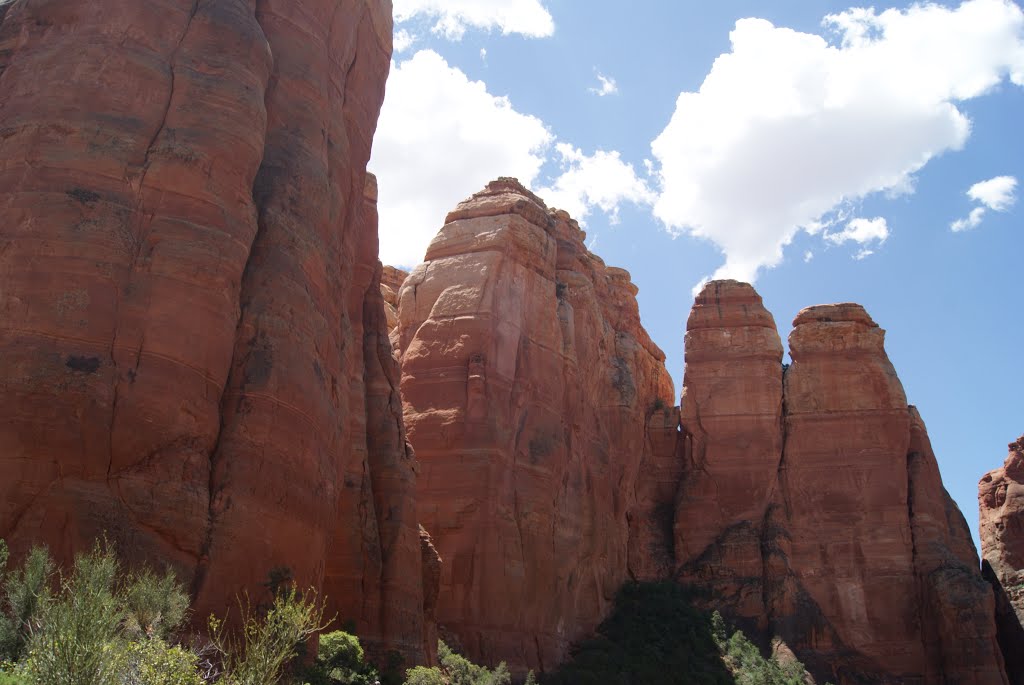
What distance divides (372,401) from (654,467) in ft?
105

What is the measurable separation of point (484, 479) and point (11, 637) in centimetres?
2553

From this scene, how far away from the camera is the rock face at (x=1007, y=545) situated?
57.5m

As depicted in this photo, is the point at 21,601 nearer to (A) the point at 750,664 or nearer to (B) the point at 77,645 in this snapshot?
(B) the point at 77,645

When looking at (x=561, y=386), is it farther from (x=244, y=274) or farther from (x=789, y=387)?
(x=244, y=274)

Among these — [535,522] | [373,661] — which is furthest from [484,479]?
[373,661]

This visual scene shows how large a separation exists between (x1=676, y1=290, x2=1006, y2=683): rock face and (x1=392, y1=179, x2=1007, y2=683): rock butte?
10 centimetres

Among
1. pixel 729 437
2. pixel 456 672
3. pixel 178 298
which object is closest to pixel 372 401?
pixel 456 672

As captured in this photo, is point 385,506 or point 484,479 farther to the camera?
point 484,479

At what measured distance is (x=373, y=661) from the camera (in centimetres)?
2922

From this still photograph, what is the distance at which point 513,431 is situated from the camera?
4394 cm

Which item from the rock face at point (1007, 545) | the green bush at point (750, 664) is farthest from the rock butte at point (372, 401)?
the green bush at point (750, 664)

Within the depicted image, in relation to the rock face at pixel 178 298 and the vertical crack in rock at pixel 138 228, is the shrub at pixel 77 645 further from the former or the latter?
the vertical crack in rock at pixel 138 228

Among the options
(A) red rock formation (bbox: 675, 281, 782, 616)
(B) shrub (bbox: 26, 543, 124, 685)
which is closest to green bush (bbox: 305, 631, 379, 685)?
(B) shrub (bbox: 26, 543, 124, 685)

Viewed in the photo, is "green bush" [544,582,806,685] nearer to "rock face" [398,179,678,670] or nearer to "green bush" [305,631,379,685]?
"rock face" [398,179,678,670]
